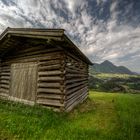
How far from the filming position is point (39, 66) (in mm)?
9508

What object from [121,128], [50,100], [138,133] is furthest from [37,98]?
[138,133]

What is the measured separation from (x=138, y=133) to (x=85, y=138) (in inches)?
100

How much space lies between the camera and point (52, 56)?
29.4 feet

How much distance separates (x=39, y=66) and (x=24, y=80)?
1.65 m

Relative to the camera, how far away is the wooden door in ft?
31.6

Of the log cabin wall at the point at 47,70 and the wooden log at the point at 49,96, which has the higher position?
the log cabin wall at the point at 47,70

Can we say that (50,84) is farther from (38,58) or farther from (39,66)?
(38,58)

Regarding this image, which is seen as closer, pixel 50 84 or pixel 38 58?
pixel 50 84

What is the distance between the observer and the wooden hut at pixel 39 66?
8433mm

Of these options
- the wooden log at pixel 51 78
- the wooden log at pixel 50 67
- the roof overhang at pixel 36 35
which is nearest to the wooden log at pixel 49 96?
the wooden log at pixel 51 78

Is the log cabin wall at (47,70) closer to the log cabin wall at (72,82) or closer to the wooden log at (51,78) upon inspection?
the wooden log at (51,78)

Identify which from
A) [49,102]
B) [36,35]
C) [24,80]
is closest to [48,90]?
[49,102]

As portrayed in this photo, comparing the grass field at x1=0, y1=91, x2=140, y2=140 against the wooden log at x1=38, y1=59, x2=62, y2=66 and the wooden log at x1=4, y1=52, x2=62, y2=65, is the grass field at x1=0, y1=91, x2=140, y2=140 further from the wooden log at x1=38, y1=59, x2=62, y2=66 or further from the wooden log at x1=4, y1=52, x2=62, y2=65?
the wooden log at x1=4, y1=52, x2=62, y2=65

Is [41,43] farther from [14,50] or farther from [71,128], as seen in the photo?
[71,128]
